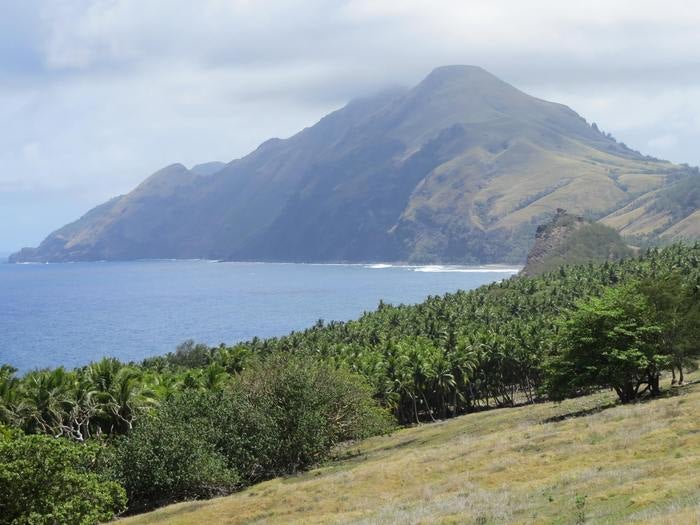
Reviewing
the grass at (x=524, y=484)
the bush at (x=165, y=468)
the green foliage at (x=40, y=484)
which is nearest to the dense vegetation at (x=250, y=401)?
the bush at (x=165, y=468)

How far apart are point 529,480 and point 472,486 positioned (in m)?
3.13

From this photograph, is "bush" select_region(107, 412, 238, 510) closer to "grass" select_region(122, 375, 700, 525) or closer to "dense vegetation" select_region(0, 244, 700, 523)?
"dense vegetation" select_region(0, 244, 700, 523)

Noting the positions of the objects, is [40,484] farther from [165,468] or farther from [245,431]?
[245,431]

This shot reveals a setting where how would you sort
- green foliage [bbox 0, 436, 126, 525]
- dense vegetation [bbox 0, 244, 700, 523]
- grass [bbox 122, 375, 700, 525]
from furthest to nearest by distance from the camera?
dense vegetation [bbox 0, 244, 700, 523] → green foliage [bbox 0, 436, 126, 525] → grass [bbox 122, 375, 700, 525]

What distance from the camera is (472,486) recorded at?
4184cm

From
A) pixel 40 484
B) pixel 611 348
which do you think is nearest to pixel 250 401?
pixel 611 348

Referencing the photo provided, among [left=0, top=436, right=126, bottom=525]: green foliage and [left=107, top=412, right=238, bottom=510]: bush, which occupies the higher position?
[left=0, top=436, right=126, bottom=525]: green foliage

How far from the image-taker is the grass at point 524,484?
30.1m

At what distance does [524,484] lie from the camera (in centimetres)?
3938

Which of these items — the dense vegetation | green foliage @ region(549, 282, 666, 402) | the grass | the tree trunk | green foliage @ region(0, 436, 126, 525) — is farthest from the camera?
the tree trunk

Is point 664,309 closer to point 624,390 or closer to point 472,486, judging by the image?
point 624,390

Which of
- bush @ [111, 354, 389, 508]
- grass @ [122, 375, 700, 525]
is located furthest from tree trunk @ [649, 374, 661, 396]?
bush @ [111, 354, 389, 508]

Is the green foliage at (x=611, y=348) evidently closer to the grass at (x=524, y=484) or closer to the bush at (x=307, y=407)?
the grass at (x=524, y=484)

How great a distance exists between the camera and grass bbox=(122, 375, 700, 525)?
1184 inches
